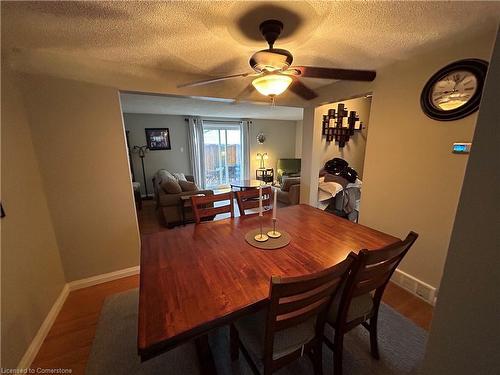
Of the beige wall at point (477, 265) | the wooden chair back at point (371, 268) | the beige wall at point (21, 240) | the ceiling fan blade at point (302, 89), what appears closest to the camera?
the beige wall at point (477, 265)

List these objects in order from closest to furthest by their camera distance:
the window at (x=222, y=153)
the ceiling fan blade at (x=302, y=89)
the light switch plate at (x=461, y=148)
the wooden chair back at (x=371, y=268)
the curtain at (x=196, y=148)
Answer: the wooden chair back at (x=371, y=268), the light switch plate at (x=461, y=148), the ceiling fan blade at (x=302, y=89), the curtain at (x=196, y=148), the window at (x=222, y=153)

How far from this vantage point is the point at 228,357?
4.42 feet

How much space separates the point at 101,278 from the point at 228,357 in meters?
1.64

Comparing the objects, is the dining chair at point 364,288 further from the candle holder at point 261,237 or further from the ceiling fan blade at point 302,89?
the ceiling fan blade at point 302,89

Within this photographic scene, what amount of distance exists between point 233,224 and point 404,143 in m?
1.75

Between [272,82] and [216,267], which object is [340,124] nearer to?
[272,82]

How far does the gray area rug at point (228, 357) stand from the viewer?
1.27 m

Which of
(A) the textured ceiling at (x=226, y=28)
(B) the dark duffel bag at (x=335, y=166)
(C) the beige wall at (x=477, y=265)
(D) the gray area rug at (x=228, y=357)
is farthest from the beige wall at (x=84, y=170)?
(B) the dark duffel bag at (x=335, y=166)

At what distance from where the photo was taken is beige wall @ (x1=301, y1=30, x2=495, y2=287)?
1.55 m

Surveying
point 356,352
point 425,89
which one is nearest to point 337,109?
point 425,89

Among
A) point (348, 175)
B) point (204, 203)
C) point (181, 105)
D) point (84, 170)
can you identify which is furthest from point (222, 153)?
point (204, 203)

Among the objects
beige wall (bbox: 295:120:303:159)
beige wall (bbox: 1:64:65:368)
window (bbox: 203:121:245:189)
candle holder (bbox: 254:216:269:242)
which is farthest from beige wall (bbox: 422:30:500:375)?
beige wall (bbox: 295:120:303:159)

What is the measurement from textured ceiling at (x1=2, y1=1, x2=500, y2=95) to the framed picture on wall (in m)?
4.06

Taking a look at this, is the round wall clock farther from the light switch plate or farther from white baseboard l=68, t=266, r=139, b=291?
white baseboard l=68, t=266, r=139, b=291
